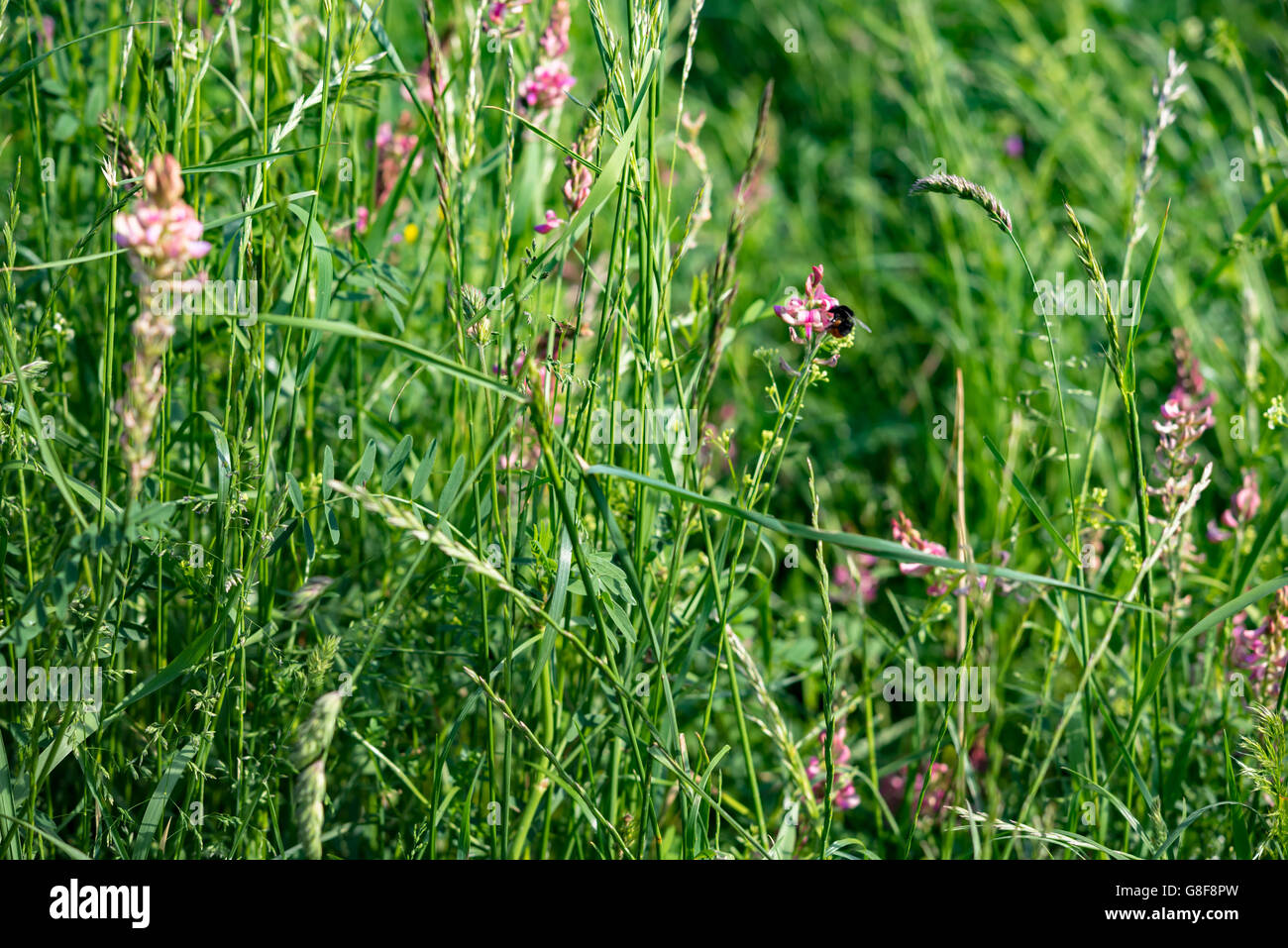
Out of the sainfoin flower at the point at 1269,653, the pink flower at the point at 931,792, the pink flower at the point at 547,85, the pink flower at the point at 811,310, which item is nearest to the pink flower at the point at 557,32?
the pink flower at the point at 547,85

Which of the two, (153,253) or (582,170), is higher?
(582,170)

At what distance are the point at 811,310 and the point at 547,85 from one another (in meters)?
A: 0.75

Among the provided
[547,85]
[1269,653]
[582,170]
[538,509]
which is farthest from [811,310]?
[1269,653]

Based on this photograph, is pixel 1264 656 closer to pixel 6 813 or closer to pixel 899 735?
pixel 899 735

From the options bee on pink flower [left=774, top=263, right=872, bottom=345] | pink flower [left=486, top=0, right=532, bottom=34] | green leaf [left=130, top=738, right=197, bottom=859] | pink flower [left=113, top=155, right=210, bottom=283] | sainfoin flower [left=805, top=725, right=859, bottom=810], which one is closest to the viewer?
pink flower [left=113, top=155, right=210, bottom=283]

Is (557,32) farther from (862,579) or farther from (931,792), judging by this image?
(931,792)

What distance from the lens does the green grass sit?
1.24 meters

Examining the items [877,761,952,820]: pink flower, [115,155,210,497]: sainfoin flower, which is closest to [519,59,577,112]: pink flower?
[115,155,210,497]: sainfoin flower

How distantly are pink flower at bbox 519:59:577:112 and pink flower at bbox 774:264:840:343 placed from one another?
2.23ft

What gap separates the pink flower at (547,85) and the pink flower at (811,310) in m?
0.68

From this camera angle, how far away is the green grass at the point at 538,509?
1242 mm

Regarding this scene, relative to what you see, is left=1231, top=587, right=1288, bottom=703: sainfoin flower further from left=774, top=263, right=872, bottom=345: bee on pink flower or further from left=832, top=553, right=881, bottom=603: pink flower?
left=774, top=263, right=872, bottom=345: bee on pink flower

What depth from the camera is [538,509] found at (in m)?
1.58

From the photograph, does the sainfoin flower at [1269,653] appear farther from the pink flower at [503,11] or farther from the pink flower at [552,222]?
the pink flower at [503,11]
